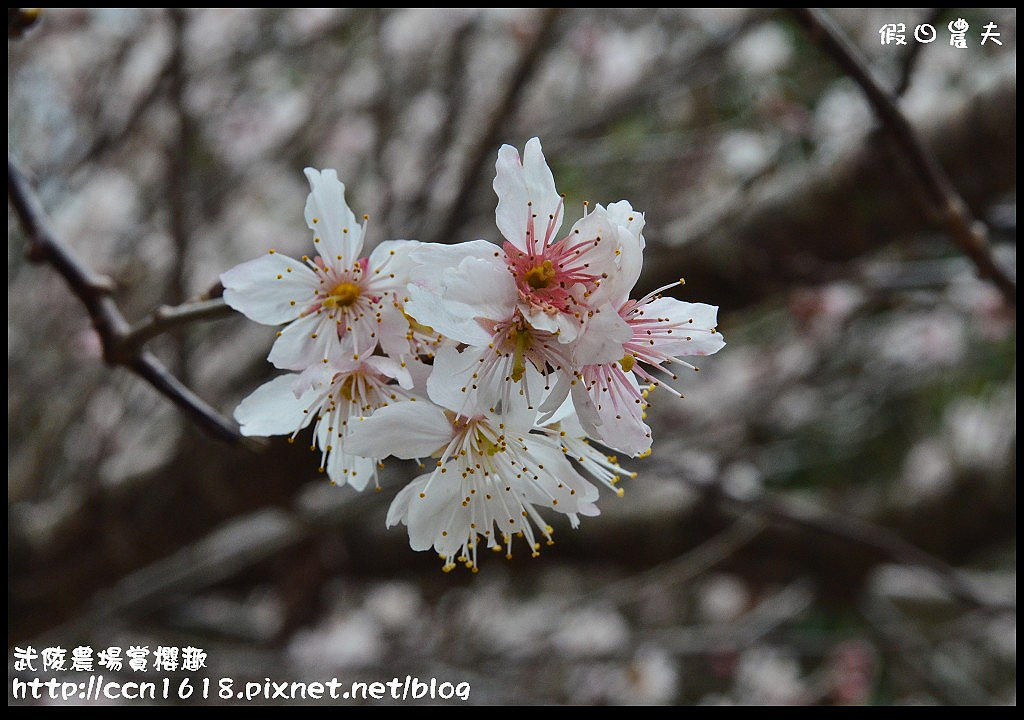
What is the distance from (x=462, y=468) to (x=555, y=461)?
0.26 ft

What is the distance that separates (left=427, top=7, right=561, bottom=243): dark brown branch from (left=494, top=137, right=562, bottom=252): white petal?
3.18 feet

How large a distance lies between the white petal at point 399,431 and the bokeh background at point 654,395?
2.15 ft

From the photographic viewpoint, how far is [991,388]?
324 cm

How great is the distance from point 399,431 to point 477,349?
0.10 m

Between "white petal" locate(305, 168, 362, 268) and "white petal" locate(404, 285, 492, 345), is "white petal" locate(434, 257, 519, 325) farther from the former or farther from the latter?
"white petal" locate(305, 168, 362, 268)

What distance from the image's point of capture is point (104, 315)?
2.51 feet

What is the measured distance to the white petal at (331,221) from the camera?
0.68 metres

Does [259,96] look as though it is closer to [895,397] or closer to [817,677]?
[895,397]

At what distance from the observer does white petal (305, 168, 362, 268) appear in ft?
2.24

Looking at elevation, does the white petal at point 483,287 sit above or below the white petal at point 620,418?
above

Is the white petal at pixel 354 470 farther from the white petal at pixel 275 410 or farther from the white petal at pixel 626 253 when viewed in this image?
the white petal at pixel 626 253

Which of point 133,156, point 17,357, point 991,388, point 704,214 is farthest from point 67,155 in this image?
point 991,388
